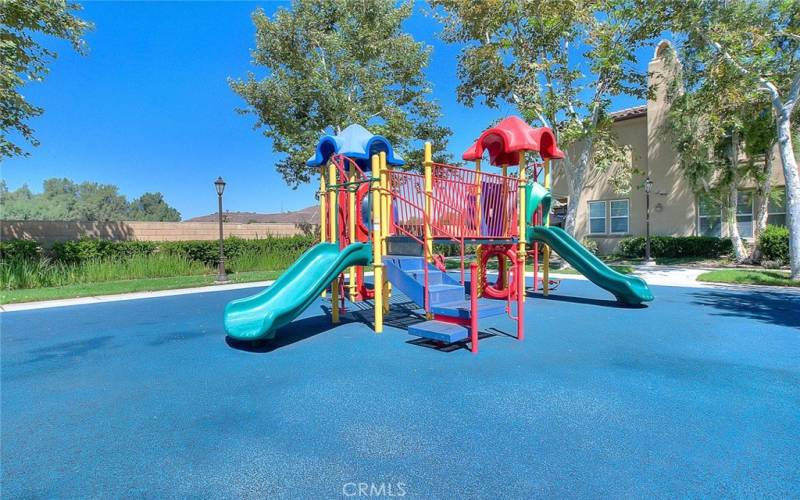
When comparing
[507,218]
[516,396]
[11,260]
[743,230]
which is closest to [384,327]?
[507,218]

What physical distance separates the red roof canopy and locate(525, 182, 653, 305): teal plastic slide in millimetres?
1068

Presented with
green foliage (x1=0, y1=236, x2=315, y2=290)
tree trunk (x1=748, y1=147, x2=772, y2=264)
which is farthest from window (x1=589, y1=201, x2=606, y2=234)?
green foliage (x1=0, y1=236, x2=315, y2=290)

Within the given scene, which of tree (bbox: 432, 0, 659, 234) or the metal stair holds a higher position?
tree (bbox: 432, 0, 659, 234)

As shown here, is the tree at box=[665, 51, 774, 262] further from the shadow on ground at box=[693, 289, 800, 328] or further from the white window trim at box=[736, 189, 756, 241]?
the shadow on ground at box=[693, 289, 800, 328]

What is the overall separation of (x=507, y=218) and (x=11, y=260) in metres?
14.6

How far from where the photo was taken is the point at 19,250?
13320 millimetres

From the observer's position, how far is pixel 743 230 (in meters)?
17.8

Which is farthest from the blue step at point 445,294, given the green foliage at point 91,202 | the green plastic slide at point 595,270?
the green foliage at point 91,202

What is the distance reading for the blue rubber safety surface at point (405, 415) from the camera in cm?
263

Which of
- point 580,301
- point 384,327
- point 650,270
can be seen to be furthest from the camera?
point 650,270

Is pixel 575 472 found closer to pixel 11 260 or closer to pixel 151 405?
pixel 151 405

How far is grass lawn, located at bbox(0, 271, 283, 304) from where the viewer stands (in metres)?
10.6

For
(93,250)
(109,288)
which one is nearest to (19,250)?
(93,250)

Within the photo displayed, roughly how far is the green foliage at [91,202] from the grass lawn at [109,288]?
1933 inches
